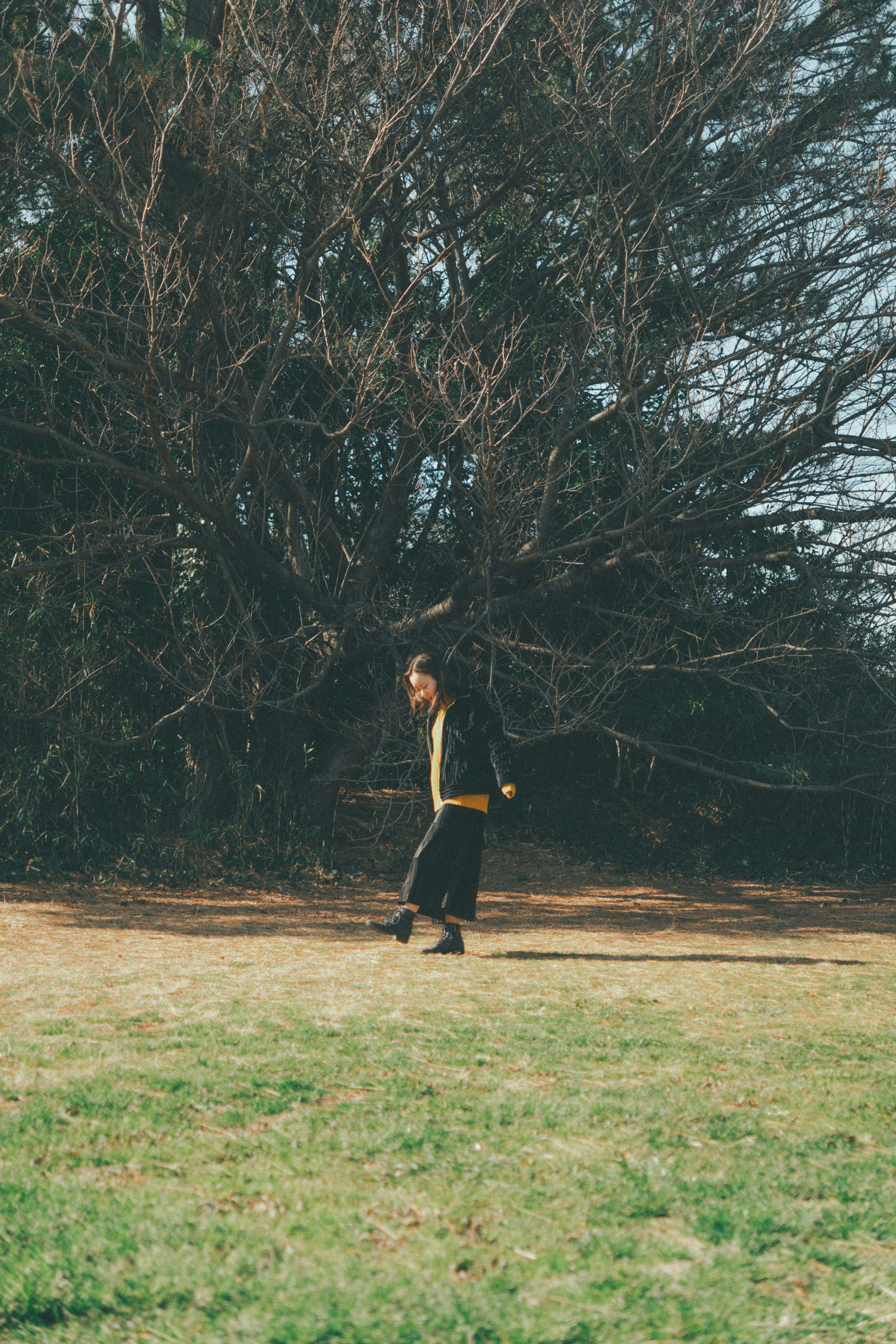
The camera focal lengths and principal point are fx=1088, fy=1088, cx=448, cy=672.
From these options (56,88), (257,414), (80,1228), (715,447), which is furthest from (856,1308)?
(56,88)

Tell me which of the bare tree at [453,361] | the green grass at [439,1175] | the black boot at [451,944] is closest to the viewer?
the green grass at [439,1175]

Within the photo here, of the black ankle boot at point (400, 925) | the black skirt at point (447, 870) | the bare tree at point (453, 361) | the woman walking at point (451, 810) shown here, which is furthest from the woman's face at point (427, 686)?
the bare tree at point (453, 361)

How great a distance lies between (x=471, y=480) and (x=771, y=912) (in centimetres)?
562

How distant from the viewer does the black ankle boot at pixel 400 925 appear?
24.2 feet

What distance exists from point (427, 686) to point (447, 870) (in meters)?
1.25

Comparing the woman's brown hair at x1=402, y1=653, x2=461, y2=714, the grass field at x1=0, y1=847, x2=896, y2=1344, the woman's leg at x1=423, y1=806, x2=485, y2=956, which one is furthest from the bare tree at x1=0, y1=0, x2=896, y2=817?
the grass field at x1=0, y1=847, x2=896, y2=1344

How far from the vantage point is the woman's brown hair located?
7332 mm

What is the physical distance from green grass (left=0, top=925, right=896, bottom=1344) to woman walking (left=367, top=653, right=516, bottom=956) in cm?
201

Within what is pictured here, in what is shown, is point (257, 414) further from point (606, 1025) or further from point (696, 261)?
point (606, 1025)

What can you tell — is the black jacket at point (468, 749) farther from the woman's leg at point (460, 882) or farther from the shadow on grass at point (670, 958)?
the shadow on grass at point (670, 958)

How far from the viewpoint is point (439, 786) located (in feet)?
24.3

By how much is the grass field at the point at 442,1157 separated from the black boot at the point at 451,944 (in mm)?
613

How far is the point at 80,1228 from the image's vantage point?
2.61 meters

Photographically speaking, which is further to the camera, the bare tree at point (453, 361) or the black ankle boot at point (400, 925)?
the bare tree at point (453, 361)
